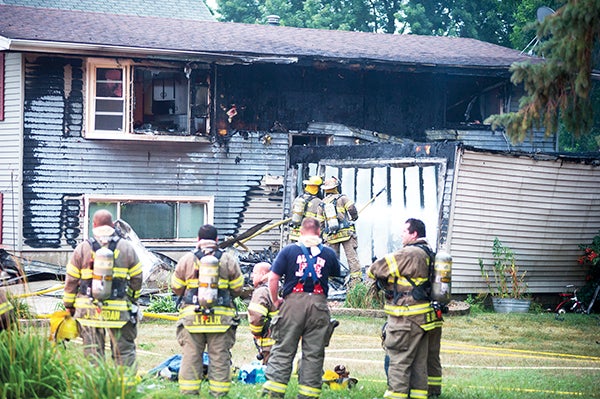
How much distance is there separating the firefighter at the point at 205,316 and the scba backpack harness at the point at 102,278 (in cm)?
61

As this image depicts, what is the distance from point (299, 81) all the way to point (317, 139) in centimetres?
145

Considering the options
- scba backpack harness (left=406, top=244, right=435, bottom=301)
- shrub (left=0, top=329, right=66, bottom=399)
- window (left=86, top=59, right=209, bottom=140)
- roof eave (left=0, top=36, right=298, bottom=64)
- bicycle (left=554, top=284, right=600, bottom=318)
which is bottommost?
bicycle (left=554, top=284, right=600, bottom=318)

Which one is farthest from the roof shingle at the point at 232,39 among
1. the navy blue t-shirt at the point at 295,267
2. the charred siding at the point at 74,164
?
the navy blue t-shirt at the point at 295,267

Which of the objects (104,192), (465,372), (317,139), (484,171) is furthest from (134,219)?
(465,372)

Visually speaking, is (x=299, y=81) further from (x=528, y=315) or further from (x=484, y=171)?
(x=528, y=315)

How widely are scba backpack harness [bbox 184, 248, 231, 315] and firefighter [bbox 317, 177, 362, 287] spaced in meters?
7.87

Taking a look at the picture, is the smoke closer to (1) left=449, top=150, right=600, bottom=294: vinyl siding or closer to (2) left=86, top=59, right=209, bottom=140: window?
(1) left=449, top=150, right=600, bottom=294: vinyl siding

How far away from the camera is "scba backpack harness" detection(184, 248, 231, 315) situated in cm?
998

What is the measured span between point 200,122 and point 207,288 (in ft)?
45.2

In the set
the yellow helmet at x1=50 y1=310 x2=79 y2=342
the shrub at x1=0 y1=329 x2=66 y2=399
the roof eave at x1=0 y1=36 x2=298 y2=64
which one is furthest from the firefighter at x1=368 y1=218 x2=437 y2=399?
the roof eave at x1=0 y1=36 x2=298 y2=64

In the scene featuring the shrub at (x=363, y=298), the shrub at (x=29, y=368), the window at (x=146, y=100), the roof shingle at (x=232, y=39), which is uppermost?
the roof shingle at (x=232, y=39)

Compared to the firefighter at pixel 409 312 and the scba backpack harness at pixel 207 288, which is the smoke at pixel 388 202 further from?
the scba backpack harness at pixel 207 288

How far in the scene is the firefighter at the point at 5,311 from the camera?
30.8 feet

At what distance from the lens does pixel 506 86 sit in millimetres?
25531
